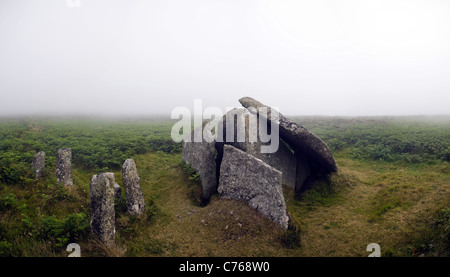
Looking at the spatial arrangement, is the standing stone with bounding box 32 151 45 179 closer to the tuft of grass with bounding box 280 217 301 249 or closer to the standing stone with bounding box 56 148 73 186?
the standing stone with bounding box 56 148 73 186

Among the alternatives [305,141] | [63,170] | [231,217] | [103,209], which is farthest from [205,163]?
[63,170]

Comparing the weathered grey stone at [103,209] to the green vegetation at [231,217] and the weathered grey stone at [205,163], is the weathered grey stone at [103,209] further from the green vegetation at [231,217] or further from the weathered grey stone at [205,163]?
the weathered grey stone at [205,163]

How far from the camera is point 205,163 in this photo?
1403 centimetres

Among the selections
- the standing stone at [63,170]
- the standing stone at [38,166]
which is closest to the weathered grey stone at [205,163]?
the standing stone at [63,170]

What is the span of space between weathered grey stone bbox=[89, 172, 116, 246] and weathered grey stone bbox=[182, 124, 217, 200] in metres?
5.40

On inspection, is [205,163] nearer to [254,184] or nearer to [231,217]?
[254,184]

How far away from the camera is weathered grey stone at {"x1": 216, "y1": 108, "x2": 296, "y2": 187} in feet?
45.1

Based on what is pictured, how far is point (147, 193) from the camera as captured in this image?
13.4 meters

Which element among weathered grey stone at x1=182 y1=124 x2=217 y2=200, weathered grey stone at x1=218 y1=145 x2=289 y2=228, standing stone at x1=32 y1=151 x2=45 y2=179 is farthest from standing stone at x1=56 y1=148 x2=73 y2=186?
weathered grey stone at x1=218 y1=145 x2=289 y2=228

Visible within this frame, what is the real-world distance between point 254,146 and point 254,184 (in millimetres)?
3315

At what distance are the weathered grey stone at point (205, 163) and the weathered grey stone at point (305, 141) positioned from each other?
3605 millimetres

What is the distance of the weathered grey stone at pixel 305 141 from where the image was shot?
13445 mm
